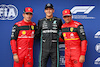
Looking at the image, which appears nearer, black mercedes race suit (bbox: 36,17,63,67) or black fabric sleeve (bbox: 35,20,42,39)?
black mercedes race suit (bbox: 36,17,63,67)

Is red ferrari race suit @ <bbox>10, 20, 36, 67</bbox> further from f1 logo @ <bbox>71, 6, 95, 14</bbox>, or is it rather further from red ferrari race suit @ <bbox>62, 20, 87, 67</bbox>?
f1 logo @ <bbox>71, 6, 95, 14</bbox>

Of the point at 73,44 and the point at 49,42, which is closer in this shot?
the point at 73,44

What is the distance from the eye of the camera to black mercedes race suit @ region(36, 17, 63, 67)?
279 cm

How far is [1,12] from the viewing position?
134 inches

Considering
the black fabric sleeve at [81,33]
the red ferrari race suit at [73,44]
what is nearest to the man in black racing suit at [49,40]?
the red ferrari race suit at [73,44]

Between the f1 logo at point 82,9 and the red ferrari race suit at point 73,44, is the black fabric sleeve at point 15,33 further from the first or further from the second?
the f1 logo at point 82,9

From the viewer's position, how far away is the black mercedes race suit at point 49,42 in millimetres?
2787

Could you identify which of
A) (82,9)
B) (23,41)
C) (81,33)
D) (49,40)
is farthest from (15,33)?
(82,9)

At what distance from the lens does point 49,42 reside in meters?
2.79

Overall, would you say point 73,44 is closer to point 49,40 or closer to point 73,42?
point 73,42

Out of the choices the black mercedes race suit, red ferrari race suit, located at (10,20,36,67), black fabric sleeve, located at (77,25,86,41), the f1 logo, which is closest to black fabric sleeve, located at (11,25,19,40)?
A: red ferrari race suit, located at (10,20,36,67)

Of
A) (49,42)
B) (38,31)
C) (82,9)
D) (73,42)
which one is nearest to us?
(73,42)

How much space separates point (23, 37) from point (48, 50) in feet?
2.10

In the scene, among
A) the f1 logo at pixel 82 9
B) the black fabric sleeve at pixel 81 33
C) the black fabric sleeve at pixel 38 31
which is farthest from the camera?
the f1 logo at pixel 82 9
